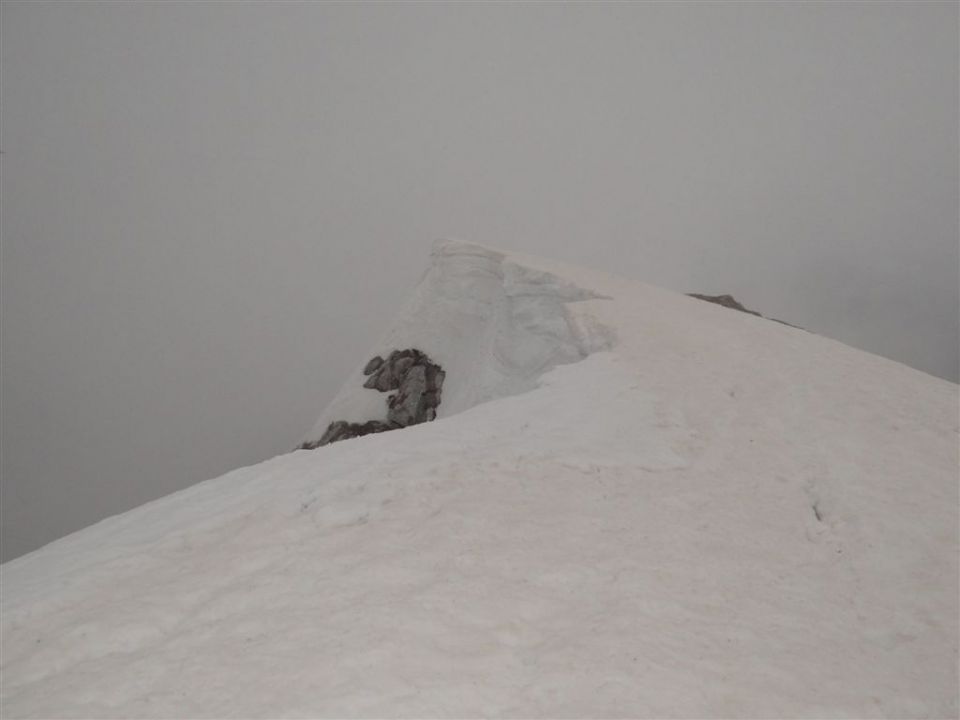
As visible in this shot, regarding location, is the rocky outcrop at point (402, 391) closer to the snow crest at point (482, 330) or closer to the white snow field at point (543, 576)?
the snow crest at point (482, 330)

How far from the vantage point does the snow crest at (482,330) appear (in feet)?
50.0

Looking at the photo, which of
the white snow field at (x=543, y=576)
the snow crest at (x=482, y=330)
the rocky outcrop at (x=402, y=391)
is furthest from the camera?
the rocky outcrop at (x=402, y=391)

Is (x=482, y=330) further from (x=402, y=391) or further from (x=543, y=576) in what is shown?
(x=543, y=576)

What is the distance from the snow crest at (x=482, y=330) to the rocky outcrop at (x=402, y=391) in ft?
1.00

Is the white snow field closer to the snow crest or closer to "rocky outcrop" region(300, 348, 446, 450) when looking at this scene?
the snow crest

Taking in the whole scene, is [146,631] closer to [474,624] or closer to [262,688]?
[262,688]

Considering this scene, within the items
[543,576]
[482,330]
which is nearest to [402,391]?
[482,330]

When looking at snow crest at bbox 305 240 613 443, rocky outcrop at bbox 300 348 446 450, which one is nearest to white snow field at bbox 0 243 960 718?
snow crest at bbox 305 240 613 443

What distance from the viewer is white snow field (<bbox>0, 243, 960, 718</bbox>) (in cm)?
Result: 475

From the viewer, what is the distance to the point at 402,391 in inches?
898

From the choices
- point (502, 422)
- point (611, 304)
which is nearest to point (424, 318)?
point (611, 304)

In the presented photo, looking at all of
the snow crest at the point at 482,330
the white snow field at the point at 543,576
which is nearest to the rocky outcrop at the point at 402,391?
the snow crest at the point at 482,330

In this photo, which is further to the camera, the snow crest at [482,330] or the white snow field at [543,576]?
the snow crest at [482,330]

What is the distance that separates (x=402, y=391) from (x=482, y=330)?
3.24 meters
